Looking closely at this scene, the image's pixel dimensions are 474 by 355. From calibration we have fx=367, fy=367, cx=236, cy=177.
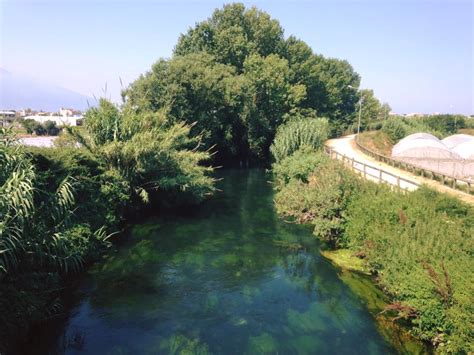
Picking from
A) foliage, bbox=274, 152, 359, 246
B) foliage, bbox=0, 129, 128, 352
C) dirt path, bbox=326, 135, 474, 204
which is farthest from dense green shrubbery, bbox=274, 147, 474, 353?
foliage, bbox=0, 129, 128, 352

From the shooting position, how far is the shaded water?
34.4 feet

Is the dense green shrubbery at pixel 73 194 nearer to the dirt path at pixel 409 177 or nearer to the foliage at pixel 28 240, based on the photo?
the foliage at pixel 28 240

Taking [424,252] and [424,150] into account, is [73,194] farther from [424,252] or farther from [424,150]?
[424,150]

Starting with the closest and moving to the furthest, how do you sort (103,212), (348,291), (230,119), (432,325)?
(432,325), (348,291), (103,212), (230,119)

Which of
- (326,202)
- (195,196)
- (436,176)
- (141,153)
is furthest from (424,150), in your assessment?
(141,153)

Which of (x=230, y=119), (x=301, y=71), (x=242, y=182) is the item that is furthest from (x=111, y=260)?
(x=301, y=71)

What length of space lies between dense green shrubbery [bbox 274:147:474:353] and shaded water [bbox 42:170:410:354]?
1330 millimetres

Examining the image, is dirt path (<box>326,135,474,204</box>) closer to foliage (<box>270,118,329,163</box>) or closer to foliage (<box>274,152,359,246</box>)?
foliage (<box>274,152,359,246</box>)

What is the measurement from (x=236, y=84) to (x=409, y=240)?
32.3 metres

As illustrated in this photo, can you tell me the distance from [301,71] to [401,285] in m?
48.1

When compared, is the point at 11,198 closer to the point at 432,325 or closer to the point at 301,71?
the point at 432,325

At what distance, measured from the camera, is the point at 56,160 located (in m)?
15.6

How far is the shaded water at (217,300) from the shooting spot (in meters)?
10.5

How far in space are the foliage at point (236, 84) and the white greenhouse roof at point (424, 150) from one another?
46.0 ft
